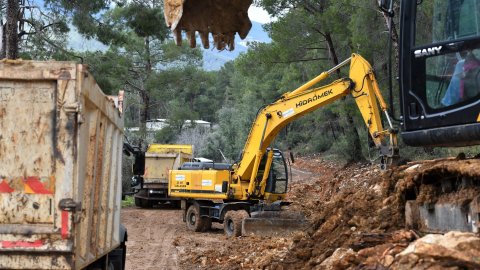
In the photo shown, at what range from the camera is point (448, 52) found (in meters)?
7.50

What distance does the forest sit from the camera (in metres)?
22.0

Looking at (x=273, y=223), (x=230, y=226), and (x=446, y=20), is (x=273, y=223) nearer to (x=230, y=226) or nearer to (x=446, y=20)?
(x=230, y=226)

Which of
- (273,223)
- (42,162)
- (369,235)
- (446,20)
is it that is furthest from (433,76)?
(273,223)

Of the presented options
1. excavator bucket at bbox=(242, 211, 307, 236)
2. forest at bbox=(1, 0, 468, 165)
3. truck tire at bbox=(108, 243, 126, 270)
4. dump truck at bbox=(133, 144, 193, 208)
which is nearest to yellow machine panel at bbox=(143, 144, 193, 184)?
dump truck at bbox=(133, 144, 193, 208)

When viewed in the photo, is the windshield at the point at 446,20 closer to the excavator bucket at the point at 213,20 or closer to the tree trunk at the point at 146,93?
the excavator bucket at the point at 213,20

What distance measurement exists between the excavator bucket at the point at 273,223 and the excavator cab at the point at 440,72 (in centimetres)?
983

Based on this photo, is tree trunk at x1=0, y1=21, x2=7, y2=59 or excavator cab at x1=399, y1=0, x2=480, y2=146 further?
tree trunk at x1=0, y1=21, x2=7, y2=59

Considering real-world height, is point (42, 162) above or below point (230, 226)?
above

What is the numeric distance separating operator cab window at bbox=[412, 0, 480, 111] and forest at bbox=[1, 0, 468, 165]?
0.78 m

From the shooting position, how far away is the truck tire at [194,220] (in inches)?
831

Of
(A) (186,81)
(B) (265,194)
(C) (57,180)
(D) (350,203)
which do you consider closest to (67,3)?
(B) (265,194)

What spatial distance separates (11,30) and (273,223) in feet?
30.9

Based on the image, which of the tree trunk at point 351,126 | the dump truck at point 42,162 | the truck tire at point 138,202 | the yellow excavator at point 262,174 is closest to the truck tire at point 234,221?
the yellow excavator at point 262,174

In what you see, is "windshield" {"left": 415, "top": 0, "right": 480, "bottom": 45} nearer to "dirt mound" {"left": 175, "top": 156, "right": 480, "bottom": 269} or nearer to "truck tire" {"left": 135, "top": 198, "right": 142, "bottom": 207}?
"dirt mound" {"left": 175, "top": 156, "right": 480, "bottom": 269}
